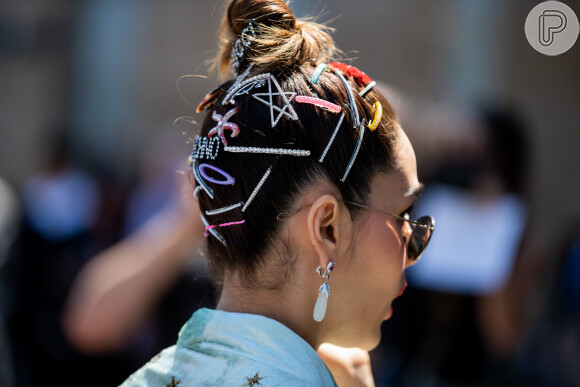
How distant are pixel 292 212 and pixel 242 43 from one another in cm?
49

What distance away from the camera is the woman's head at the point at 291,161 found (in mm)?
1352

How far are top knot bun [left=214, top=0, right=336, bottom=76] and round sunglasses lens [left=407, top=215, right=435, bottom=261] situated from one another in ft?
1.68

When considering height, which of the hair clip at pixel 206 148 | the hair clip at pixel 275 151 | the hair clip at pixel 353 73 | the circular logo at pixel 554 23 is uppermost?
the circular logo at pixel 554 23

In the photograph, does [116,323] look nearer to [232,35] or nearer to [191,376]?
[191,376]

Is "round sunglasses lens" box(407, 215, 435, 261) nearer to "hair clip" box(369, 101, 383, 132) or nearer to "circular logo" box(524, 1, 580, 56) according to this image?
"hair clip" box(369, 101, 383, 132)

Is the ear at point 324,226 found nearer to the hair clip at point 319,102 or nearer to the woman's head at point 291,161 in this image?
the woman's head at point 291,161

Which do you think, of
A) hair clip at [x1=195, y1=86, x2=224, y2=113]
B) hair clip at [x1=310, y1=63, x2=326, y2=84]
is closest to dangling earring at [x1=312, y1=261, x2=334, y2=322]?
hair clip at [x1=310, y1=63, x2=326, y2=84]

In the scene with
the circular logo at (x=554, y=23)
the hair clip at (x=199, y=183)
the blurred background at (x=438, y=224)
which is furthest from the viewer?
the circular logo at (x=554, y=23)

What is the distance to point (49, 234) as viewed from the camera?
3822 millimetres

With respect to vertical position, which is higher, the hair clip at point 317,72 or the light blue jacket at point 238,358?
the hair clip at point 317,72

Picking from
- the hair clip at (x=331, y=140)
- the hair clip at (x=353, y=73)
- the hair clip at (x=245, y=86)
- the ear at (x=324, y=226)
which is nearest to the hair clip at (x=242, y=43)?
the hair clip at (x=245, y=86)

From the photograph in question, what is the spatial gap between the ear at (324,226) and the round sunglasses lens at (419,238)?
267 mm

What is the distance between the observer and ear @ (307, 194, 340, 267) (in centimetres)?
133

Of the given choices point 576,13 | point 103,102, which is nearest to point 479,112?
point 576,13
